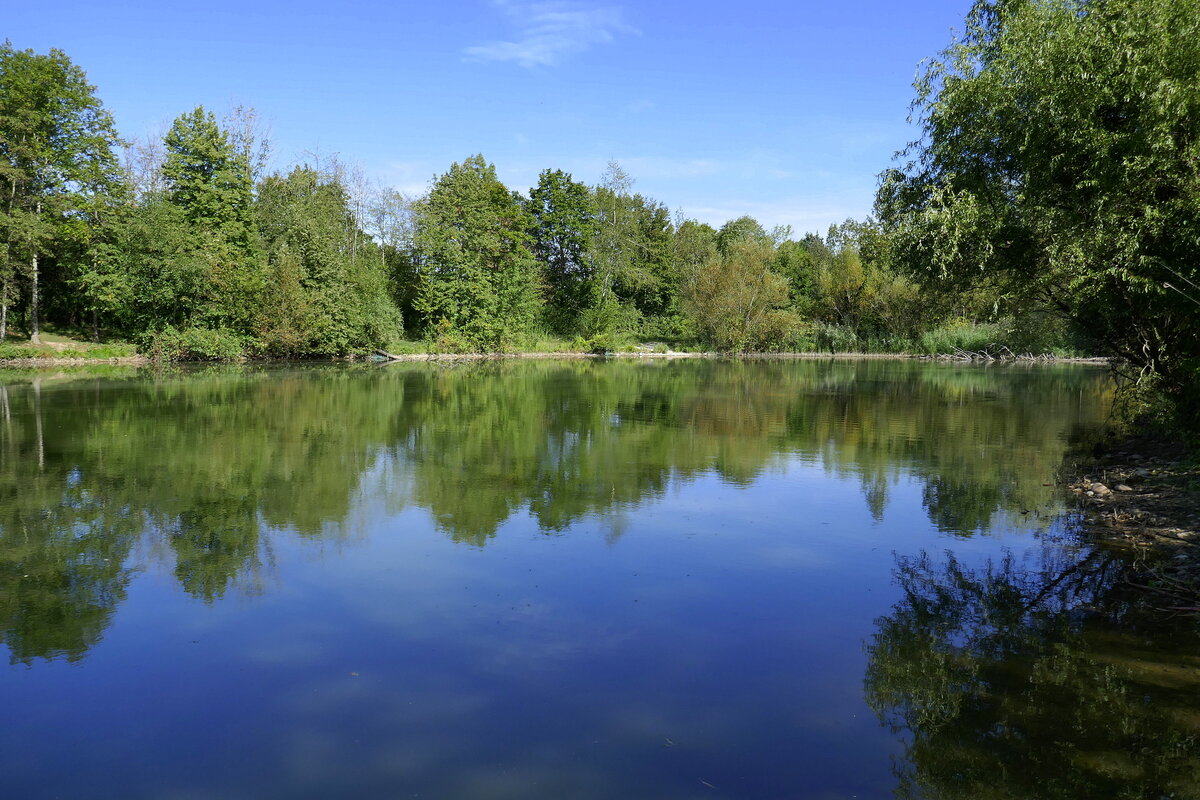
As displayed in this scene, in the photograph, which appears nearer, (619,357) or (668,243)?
(619,357)

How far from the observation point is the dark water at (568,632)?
15.2 ft

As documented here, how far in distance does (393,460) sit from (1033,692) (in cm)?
1106

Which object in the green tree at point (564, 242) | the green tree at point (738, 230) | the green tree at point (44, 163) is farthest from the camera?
the green tree at point (738, 230)

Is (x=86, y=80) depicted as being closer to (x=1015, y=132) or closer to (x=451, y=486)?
(x=451, y=486)

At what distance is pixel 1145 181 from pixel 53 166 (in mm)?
47333

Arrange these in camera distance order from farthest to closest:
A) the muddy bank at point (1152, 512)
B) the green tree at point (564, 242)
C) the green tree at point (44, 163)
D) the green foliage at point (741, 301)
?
1. the green tree at point (564, 242)
2. the green foliage at point (741, 301)
3. the green tree at point (44, 163)
4. the muddy bank at point (1152, 512)

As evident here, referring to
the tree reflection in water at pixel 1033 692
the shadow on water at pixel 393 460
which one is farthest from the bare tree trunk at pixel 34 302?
the tree reflection in water at pixel 1033 692

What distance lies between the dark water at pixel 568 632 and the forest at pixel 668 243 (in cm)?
396

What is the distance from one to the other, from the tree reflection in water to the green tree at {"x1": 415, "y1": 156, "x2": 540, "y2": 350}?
4769 cm

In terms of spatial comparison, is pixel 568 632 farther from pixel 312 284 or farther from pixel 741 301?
pixel 741 301

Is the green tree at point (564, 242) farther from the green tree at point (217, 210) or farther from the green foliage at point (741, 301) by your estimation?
the green tree at point (217, 210)

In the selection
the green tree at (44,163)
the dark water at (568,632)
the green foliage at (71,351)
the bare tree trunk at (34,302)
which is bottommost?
the dark water at (568,632)

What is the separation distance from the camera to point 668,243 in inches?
2773

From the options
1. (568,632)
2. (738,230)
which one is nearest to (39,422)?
(568,632)
